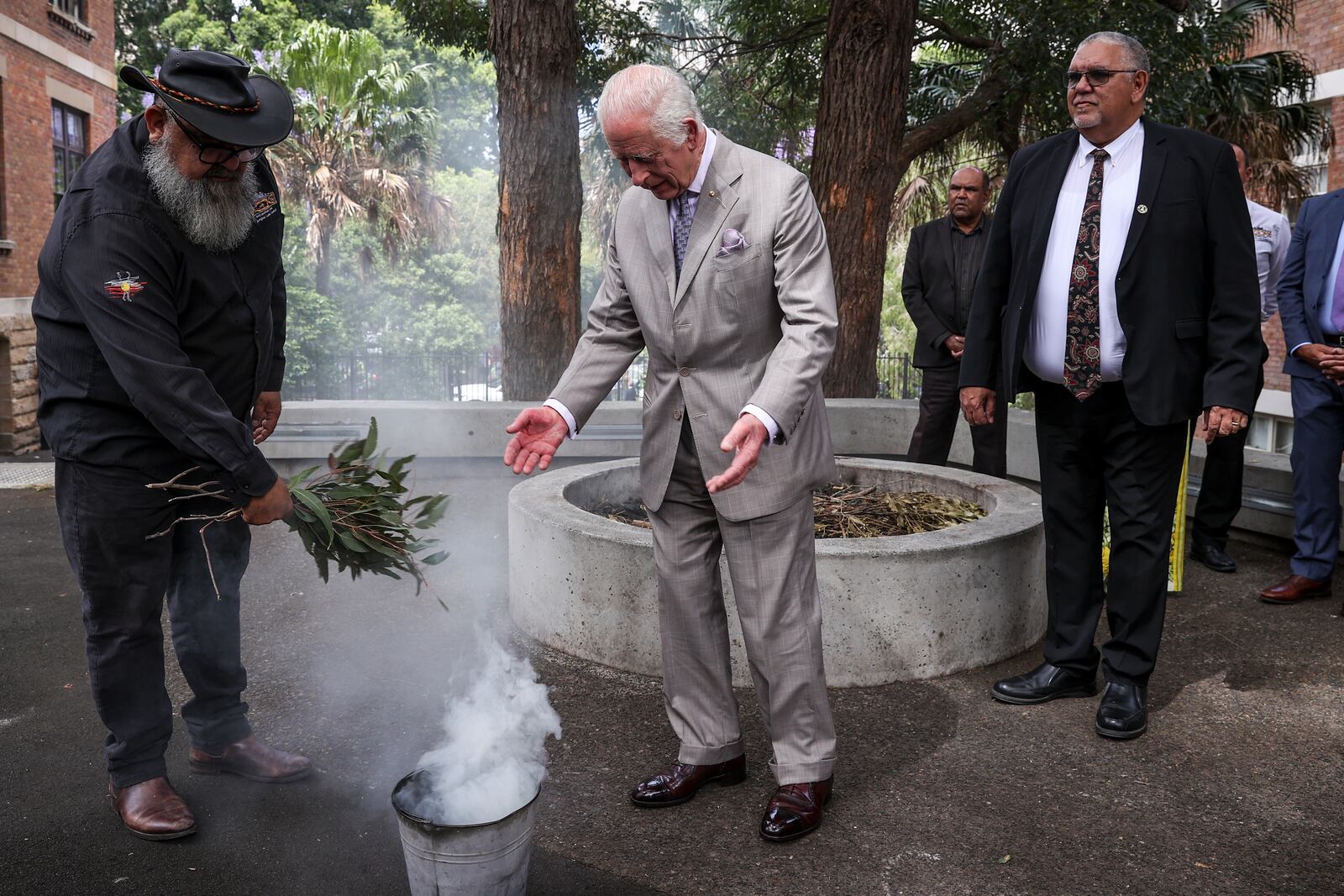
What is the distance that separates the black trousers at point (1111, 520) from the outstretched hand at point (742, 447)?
5.91ft

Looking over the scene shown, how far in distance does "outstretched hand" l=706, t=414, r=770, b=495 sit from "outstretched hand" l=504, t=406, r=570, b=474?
23.6 inches

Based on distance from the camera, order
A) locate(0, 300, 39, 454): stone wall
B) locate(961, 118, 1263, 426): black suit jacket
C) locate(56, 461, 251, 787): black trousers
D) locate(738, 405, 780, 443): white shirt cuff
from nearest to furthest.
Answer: locate(738, 405, 780, 443): white shirt cuff → locate(56, 461, 251, 787): black trousers → locate(961, 118, 1263, 426): black suit jacket → locate(0, 300, 39, 454): stone wall

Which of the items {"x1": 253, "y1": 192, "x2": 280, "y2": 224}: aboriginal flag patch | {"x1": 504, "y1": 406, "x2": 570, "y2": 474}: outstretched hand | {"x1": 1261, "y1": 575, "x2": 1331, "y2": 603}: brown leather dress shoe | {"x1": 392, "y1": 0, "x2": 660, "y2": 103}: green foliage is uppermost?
{"x1": 392, "y1": 0, "x2": 660, "y2": 103}: green foliage

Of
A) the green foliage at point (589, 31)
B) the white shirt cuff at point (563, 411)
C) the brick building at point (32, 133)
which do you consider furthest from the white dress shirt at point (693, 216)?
the brick building at point (32, 133)

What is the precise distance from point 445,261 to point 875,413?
31817mm

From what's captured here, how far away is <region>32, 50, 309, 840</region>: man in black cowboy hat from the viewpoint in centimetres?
300

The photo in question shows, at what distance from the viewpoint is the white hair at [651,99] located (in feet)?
9.55

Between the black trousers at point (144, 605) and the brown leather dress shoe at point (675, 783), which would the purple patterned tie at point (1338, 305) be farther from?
the black trousers at point (144, 605)

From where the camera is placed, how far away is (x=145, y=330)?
9.86ft

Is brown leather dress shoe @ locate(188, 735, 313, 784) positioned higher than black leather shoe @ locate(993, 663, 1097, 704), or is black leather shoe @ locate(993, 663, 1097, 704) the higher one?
black leather shoe @ locate(993, 663, 1097, 704)

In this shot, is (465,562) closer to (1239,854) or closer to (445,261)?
(1239,854)

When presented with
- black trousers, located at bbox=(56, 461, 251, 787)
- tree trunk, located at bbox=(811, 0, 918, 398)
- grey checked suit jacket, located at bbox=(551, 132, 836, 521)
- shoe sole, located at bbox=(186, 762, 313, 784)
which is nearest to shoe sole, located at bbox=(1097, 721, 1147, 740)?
grey checked suit jacket, located at bbox=(551, 132, 836, 521)

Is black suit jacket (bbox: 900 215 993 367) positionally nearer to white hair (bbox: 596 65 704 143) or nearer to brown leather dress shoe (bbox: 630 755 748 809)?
brown leather dress shoe (bbox: 630 755 748 809)

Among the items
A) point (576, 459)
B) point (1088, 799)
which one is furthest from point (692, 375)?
point (576, 459)
